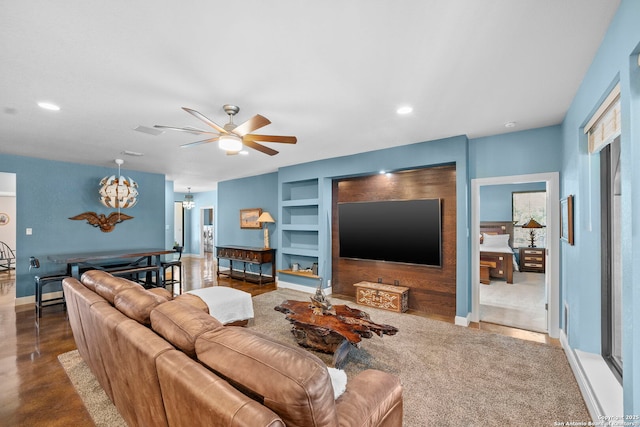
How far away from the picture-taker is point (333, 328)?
9.05 feet

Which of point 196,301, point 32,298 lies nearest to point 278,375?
point 196,301

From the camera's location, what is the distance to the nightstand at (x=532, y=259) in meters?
7.08

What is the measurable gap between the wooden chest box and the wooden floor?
2.09ft

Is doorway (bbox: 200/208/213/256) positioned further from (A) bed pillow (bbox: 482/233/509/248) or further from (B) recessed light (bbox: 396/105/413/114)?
(B) recessed light (bbox: 396/105/413/114)

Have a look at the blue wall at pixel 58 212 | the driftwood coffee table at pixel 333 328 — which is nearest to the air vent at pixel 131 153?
the blue wall at pixel 58 212

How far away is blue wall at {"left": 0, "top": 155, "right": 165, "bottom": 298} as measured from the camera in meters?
5.08

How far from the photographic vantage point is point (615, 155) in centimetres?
227

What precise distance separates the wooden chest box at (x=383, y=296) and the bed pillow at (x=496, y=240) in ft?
12.9

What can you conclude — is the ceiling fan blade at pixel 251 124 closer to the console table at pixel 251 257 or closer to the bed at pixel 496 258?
the console table at pixel 251 257

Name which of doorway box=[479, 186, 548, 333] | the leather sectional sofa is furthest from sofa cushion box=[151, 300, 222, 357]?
doorway box=[479, 186, 548, 333]

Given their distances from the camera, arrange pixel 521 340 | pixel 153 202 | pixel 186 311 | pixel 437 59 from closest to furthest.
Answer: pixel 186 311
pixel 437 59
pixel 521 340
pixel 153 202

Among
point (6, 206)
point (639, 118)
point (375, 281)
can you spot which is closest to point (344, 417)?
point (639, 118)

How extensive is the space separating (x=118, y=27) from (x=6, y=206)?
36.3ft

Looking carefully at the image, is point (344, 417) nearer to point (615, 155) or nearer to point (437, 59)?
point (437, 59)
